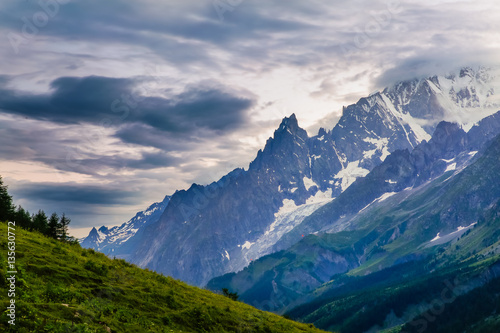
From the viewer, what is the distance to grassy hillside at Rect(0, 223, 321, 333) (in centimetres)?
3766

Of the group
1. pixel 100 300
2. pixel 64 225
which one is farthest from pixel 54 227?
pixel 100 300

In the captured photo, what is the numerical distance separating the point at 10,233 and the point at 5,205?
117 ft

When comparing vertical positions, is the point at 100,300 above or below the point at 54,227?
below

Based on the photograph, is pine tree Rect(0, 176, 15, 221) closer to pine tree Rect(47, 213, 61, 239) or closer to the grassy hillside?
pine tree Rect(47, 213, 61, 239)

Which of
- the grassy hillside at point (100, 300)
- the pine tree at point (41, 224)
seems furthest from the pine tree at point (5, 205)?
the grassy hillside at point (100, 300)

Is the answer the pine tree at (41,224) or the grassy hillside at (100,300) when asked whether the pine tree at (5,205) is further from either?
the grassy hillside at (100,300)

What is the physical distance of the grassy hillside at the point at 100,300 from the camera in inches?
1483

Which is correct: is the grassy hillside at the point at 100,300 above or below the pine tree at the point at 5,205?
below

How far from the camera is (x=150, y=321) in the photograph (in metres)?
44.6

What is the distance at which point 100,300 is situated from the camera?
45406 mm

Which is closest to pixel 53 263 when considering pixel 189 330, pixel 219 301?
pixel 189 330

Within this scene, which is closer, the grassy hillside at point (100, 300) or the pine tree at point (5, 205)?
the grassy hillside at point (100, 300)

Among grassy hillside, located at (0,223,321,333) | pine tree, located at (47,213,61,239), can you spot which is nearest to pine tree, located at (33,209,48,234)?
pine tree, located at (47,213,61,239)

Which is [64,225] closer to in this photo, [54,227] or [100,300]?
[54,227]
